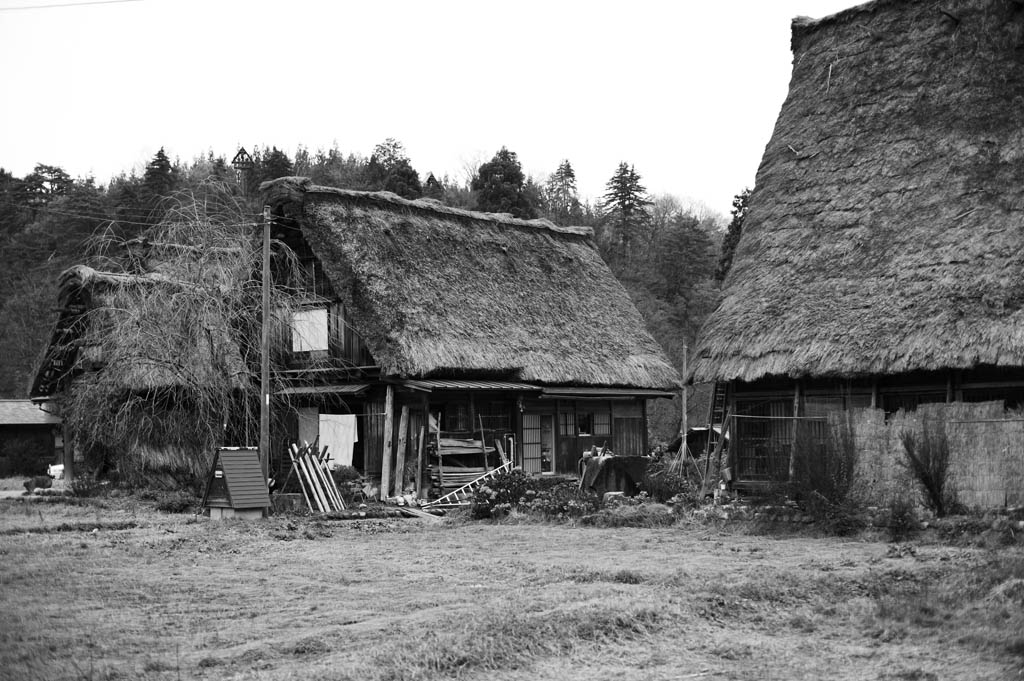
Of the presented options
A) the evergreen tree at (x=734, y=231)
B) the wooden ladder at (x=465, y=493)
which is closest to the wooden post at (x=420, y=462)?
the wooden ladder at (x=465, y=493)

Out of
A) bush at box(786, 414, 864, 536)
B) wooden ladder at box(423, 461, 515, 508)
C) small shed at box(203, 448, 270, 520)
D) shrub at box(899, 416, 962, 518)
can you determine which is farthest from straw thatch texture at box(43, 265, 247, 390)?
shrub at box(899, 416, 962, 518)

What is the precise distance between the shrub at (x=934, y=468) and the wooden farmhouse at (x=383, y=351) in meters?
10.9

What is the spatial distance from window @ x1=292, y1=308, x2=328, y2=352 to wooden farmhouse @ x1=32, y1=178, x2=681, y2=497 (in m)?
0.04

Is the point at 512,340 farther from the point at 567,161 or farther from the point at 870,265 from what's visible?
the point at 567,161

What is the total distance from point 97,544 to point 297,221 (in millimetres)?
12262

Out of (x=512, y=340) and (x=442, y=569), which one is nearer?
(x=442, y=569)

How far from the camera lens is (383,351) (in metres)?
23.5

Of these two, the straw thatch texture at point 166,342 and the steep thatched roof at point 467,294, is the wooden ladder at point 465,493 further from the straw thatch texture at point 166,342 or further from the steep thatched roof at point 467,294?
the straw thatch texture at point 166,342

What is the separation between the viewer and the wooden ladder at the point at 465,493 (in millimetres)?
22500

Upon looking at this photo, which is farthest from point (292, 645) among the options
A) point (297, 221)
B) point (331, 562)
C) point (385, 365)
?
point (297, 221)

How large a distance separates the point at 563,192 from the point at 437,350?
154ft

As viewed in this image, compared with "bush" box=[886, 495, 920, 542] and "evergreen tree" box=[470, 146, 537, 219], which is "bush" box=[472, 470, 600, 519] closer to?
"bush" box=[886, 495, 920, 542]

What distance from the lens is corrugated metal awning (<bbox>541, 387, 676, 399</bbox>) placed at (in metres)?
27.3

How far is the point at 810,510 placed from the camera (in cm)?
1523
